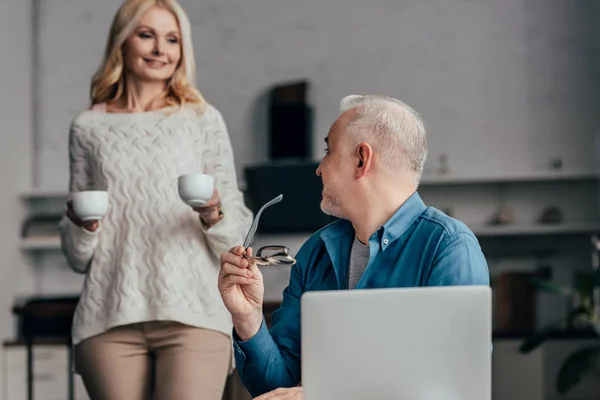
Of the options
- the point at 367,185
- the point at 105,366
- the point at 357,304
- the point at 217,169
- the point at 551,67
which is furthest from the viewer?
the point at 551,67

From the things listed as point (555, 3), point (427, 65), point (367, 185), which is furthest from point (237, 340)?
point (555, 3)

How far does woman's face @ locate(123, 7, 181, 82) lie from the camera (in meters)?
2.43

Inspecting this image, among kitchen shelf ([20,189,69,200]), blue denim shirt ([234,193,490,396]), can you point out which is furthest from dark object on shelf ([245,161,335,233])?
blue denim shirt ([234,193,490,396])

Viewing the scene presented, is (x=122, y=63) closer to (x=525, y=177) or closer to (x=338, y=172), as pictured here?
(x=338, y=172)

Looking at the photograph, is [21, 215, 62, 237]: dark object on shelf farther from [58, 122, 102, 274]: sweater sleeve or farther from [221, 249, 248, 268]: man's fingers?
[221, 249, 248, 268]: man's fingers

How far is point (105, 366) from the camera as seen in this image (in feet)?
7.52

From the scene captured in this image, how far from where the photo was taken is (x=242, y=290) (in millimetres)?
1710

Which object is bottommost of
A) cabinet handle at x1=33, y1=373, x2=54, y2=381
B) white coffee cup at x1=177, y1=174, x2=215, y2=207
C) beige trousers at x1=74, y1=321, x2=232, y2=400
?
cabinet handle at x1=33, y1=373, x2=54, y2=381

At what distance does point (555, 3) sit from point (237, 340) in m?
4.49

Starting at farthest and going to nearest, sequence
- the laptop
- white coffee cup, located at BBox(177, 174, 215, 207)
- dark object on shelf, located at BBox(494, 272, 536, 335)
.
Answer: dark object on shelf, located at BBox(494, 272, 536, 335) → white coffee cup, located at BBox(177, 174, 215, 207) → the laptop

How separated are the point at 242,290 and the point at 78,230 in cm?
79

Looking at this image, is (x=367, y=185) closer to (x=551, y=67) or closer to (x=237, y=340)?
(x=237, y=340)

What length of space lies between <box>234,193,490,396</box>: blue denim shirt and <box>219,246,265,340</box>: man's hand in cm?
4

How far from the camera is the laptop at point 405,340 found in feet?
4.17
